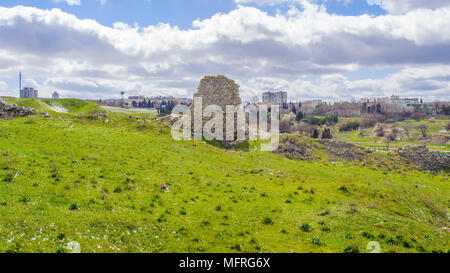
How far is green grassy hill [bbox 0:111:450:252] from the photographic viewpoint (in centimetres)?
1295

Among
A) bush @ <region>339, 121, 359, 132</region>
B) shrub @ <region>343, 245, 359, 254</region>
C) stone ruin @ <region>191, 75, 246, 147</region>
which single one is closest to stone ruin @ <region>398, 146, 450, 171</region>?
A: stone ruin @ <region>191, 75, 246, 147</region>

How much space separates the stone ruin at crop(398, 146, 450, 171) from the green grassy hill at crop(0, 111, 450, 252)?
41.9m

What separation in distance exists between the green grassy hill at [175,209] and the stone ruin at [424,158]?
4186 cm

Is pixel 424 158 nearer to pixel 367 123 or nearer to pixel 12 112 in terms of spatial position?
pixel 12 112

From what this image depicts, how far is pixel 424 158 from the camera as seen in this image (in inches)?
2501

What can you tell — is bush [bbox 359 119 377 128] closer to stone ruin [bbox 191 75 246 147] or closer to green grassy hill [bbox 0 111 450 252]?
stone ruin [bbox 191 75 246 147]

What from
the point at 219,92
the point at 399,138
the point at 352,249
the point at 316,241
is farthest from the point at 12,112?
the point at 399,138

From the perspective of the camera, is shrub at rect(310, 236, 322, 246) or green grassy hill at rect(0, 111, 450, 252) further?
shrub at rect(310, 236, 322, 246)

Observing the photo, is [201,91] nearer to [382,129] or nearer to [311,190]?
[311,190]

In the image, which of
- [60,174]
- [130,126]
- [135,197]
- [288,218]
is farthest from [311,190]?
[130,126]

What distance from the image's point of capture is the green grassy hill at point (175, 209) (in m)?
13.0

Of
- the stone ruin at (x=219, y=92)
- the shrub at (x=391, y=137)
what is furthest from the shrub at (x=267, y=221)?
the shrub at (x=391, y=137)

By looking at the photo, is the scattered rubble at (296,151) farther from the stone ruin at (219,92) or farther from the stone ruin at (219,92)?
the stone ruin at (219,92)

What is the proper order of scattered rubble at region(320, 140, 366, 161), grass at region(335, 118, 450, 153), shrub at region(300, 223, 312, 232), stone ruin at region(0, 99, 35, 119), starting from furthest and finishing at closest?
grass at region(335, 118, 450, 153) < scattered rubble at region(320, 140, 366, 161) < stone ruin at region(0, 99, 35, 119) < shrub at region(300, 223, 312, 232)
